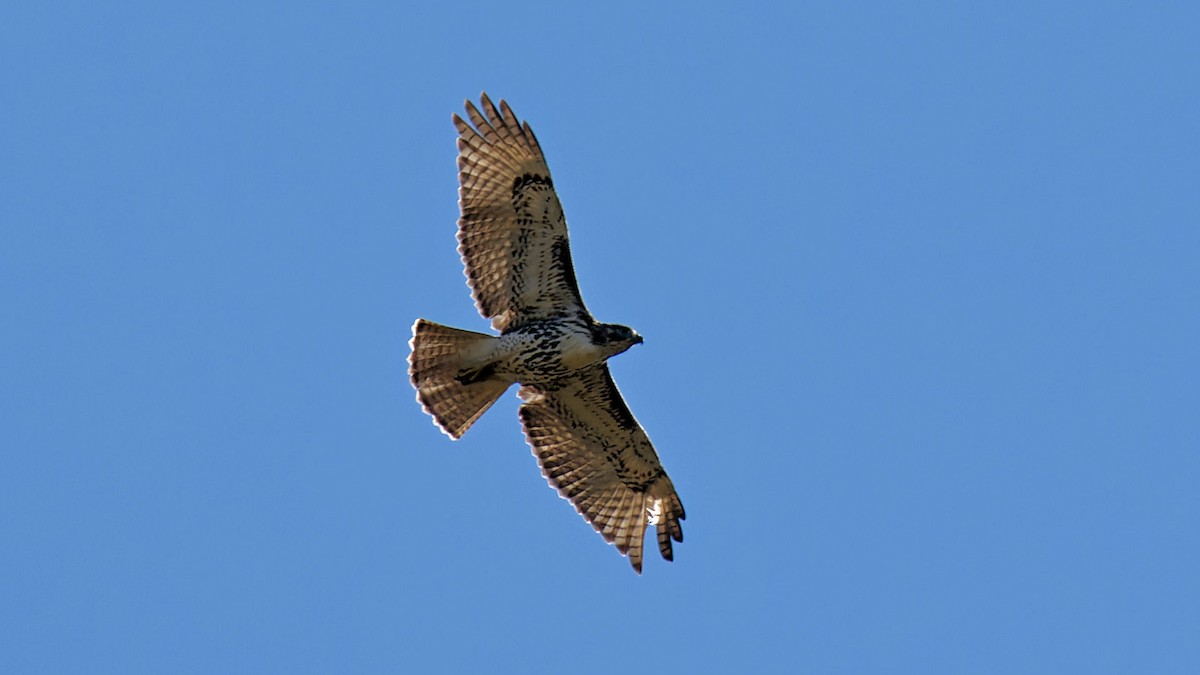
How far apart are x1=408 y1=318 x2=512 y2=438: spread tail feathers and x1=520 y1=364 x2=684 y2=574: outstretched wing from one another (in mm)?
800

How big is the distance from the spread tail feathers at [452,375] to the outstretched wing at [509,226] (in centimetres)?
36

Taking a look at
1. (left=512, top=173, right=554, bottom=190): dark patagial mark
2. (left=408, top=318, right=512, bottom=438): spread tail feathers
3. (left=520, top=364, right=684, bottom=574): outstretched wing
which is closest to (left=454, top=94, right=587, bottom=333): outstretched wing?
(left=512, top=173, right=554, bottom=190): dark patagial mark

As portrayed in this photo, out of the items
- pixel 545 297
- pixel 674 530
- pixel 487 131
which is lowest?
pixel 674 530

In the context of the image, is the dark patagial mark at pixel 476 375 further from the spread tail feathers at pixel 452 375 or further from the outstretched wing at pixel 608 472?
the outstretched wing at pixel 608 472

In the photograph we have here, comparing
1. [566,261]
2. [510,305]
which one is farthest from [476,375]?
[566,261]

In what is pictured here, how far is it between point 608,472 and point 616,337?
6.48 ft

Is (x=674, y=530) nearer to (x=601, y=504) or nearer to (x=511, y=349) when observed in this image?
(x=601, y=504)

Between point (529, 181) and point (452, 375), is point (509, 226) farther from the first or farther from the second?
point (452, 375)

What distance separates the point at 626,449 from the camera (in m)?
18.5

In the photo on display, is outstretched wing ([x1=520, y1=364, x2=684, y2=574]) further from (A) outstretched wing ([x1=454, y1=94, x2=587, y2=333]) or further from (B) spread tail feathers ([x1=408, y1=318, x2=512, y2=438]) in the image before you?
(A) outstretched wing ([x1=454, y1=94, x2=587, y2=333])

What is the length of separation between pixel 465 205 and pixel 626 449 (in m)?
2.93

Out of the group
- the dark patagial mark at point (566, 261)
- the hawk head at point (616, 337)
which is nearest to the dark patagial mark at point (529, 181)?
the dark patagial mark at point (566, 261)

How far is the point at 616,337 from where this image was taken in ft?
56.0

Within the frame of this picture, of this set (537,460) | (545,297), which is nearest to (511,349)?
(545,297)
